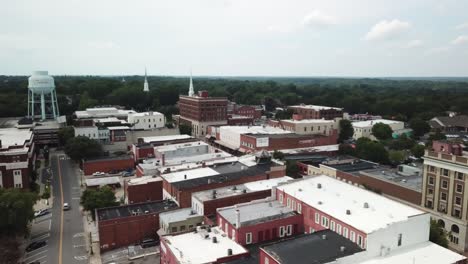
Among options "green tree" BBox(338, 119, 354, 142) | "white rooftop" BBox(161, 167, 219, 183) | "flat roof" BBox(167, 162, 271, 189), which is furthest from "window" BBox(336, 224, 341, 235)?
"green tree" BBox(338, 119, 354, 142)

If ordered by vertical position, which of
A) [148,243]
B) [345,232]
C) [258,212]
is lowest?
[148,243]

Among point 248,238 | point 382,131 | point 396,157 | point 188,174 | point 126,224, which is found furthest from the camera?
point 382,131

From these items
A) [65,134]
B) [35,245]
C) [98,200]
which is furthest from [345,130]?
[35,245]

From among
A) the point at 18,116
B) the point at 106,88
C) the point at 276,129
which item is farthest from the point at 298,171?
the point at 106,88

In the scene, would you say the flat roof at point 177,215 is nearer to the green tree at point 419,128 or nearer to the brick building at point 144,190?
the brick building at point 144,190

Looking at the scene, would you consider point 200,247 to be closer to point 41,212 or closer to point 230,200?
point 230,200

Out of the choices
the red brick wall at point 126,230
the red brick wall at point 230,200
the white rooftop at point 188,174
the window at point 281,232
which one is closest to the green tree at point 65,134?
the white rooftop at point 188,174

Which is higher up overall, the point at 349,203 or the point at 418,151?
the point at 349,203

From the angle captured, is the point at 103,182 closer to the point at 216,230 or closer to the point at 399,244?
→ the point at 216,230
